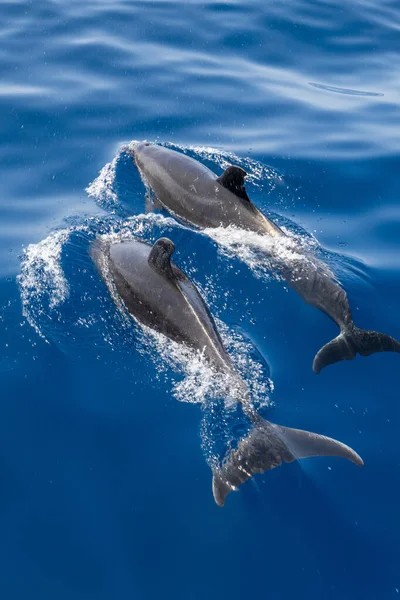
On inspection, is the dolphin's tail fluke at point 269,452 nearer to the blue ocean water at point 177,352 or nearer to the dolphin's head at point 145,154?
the blue ocean water at point 177,352

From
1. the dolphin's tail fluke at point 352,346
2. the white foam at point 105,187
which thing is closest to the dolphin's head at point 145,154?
the white foam at point 105,187

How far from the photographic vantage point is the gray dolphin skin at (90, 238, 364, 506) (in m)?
7.38

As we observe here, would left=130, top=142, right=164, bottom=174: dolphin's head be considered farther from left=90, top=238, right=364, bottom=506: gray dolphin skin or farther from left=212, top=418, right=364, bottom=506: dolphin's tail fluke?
left=212, top=418, right=364, bottom=506: dolphin's tail fluke

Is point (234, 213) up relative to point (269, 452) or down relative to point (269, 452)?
up

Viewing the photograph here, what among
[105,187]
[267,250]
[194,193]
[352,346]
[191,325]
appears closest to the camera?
[191,325]

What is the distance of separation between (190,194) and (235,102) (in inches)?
226

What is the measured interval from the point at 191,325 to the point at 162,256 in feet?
3.58

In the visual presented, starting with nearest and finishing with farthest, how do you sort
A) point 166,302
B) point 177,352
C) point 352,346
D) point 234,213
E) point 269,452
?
point 269,452 → point 177,352 → point 352,346 → point 166,302 → point 234,213

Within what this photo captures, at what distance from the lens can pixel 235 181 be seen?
40.1 feet

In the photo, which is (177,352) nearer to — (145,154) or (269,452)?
(269,452)

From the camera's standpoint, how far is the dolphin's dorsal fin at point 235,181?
12023mm

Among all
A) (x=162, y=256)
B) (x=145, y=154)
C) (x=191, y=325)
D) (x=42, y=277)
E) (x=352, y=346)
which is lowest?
(x=352, y=346)

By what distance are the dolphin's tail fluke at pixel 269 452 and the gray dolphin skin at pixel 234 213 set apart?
5.64 feet

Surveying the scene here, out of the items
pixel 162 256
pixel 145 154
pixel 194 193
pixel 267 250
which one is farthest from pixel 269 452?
pixel 145 154
